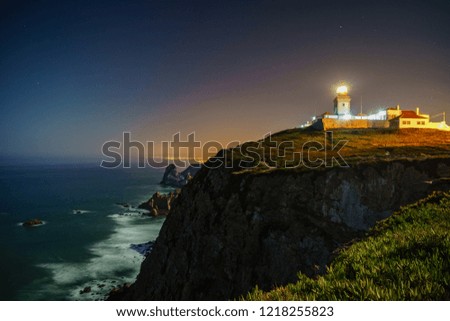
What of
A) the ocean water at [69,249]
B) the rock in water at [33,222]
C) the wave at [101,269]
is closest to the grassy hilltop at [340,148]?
the wave at [101,269]

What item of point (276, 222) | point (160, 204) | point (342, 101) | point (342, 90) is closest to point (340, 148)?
point (276, 222)

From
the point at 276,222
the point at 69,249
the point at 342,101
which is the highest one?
the point at 342,101

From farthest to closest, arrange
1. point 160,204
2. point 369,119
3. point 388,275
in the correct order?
1. point 160,204
2. point 369,119
3. point 388,275

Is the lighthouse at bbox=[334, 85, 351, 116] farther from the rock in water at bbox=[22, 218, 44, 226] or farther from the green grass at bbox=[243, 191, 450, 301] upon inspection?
the rock in water at bbox=[22, 218, 44, 226]

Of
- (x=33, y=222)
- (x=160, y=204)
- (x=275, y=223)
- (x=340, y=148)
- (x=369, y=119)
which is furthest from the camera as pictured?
(x=160, y=204)

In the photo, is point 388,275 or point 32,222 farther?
point 32,222

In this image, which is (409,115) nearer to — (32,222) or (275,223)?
(275,223)

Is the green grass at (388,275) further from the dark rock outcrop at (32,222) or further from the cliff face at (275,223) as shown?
the dark rock outcrop at (32,222)
